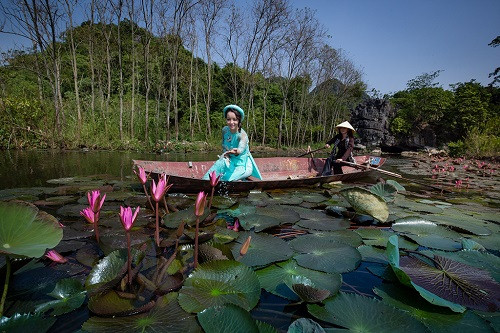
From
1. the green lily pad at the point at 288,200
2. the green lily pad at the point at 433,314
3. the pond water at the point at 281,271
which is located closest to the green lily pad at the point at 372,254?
the pond water at the point at 281,271

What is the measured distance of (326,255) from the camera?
4.95 feet

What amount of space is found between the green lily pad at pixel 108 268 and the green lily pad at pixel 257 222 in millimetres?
889

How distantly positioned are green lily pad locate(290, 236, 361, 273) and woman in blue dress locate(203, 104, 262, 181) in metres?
2.28

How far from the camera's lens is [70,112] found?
11.0 m

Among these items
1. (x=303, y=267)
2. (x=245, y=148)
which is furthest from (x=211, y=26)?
(x=303, y=267)

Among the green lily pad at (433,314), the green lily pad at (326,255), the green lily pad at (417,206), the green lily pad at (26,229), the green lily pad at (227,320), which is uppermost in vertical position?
the green lily pad at (26,229)

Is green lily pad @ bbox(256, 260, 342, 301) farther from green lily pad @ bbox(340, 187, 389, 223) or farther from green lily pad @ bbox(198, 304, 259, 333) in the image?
green lily pad @ bbox(340, 187, 389, 223)

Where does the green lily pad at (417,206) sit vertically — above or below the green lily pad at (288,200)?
below

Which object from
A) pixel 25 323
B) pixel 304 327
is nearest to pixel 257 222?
pixel 304 327

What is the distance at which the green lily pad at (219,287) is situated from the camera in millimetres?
1010

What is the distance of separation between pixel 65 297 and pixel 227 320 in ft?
2.30

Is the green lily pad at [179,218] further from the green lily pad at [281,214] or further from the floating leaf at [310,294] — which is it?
the floating leaf at [310,294]

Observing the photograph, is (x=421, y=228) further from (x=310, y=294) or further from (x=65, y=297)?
(x=65, y=297)

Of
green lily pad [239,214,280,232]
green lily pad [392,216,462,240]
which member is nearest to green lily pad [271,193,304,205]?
green lily pad [239,214,280,232]
